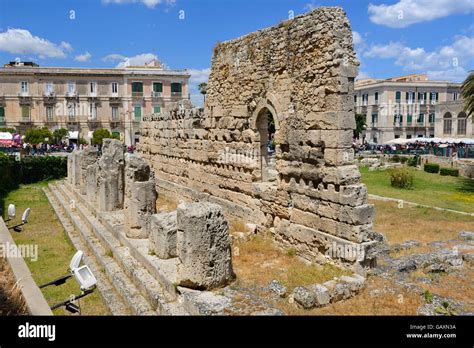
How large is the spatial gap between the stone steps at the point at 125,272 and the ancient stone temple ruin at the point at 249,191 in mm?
25

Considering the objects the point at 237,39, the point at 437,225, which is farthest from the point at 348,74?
the point at 437,225

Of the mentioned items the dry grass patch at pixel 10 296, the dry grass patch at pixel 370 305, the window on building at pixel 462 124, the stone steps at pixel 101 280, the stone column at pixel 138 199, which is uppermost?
the window on building at pixel 462 124

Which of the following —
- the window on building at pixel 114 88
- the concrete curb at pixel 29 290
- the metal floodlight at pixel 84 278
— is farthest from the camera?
the window on building at pixel 114 88

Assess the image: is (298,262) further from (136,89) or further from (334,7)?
(136,89)

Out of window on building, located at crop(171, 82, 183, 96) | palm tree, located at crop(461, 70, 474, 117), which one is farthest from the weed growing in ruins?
window on building, located at crop(171, 82, 183, 96)

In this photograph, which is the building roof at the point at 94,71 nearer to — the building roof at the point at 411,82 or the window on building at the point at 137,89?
the window on building at the point at 137,89

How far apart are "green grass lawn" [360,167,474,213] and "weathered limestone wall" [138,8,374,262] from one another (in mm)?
9227

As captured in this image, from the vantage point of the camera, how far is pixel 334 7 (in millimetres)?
8180

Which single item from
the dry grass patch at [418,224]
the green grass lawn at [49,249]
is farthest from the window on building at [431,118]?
the green grass lawn at [49,249]

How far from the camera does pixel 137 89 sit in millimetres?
44438

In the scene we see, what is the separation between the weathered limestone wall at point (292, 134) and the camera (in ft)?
26.8

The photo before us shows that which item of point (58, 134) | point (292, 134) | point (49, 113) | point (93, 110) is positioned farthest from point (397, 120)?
point (292, 134)

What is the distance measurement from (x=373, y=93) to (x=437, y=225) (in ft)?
136

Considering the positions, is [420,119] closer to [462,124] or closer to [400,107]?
[400,107]
